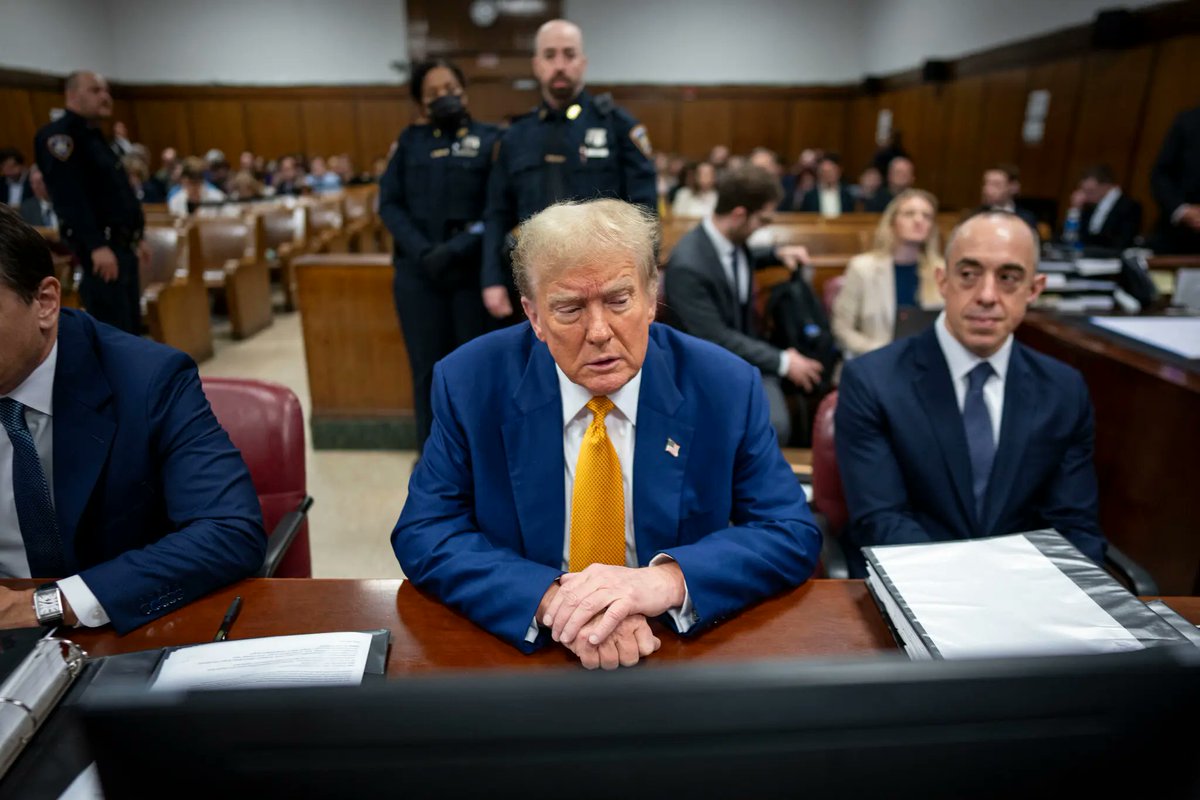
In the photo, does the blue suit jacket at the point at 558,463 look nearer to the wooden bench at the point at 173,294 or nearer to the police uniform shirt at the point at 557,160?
the police uniform shirt at the point at 557,160

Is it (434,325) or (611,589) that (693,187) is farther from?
(611,589)

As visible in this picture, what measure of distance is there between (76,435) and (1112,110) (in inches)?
342

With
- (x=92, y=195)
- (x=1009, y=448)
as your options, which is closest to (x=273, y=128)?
(x=92, y=195)

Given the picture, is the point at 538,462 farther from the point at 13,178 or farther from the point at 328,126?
the point at 328,126

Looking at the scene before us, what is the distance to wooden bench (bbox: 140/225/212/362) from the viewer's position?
16.7 ft

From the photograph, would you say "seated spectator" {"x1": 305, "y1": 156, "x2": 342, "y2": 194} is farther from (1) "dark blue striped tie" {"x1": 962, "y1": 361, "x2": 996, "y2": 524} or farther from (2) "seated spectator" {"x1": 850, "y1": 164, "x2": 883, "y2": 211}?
(1) "dark blue striped tie" {"x1": 962, "y1": 361, "x2": 996, "y2": 524}

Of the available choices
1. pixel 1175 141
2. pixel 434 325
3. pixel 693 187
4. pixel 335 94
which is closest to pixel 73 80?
pixel 434 325

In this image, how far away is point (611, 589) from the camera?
3.55 ft

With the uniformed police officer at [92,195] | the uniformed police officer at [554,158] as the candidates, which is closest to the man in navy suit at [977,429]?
the uniformed police officer at [554,158]

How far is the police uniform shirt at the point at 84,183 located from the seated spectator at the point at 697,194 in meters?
5.59

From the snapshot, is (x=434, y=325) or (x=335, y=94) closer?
(x=434, y=325)

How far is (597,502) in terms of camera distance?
132 centimetres

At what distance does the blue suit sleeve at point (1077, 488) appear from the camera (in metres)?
1.63

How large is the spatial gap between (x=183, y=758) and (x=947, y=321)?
174 cm
